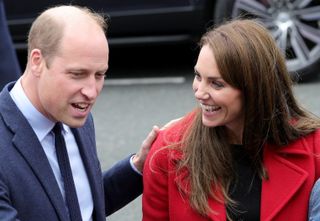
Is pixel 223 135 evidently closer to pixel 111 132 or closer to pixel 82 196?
pixel 82 196

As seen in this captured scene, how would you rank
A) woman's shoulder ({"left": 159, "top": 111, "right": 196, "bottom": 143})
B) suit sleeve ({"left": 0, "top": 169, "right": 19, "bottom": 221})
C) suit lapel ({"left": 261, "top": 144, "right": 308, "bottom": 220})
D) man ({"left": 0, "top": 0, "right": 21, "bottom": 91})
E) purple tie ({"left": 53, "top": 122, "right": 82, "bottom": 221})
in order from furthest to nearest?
1. man ({"left": 0, "top": 0, "right": 21, "bottom": 91})
2. woman's shoulder ({"left": 159, "top": 111, "right": 196, "bottom": 143})
3. suit lapel ({"left": 261, "top": 144, "right": 308, "bottom": 220})
4. purple tie ({"left": 53, "top": 122, "right": 82, "bottom": 221})
5. suit sleeve ({"left": 0, "top": 169, "right": 19, "bottom": 221})

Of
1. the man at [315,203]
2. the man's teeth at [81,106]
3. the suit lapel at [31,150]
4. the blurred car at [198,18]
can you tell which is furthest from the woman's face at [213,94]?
the blurred car at [198,18]

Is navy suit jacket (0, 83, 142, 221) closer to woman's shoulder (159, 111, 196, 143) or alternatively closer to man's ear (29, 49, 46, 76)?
man's ear (29, 49, 46, 76)

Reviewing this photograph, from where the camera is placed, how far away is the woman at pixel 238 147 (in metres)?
2.46

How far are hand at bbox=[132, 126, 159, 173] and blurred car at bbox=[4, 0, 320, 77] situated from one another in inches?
137

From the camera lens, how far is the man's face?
2.06 meters

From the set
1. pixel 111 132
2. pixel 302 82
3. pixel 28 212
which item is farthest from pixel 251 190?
pixel 302 82

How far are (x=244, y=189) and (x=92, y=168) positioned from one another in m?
0.54

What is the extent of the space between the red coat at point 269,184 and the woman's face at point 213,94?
20cm

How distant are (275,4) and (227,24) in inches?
151

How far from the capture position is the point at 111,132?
18.1 ft

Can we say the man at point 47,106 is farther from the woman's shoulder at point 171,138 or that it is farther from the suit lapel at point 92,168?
the woman's shoulder at point 171,138

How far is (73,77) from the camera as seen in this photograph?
2080 mm

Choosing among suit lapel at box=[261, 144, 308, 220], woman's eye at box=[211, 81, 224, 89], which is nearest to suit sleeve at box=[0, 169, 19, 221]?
woman's eye at box=[211, 81, 224, 89]
